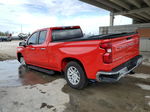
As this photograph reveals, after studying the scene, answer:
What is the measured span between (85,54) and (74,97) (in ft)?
3.63

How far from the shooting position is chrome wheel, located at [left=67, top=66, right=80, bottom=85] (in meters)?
3.69

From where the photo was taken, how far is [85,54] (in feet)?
10.5

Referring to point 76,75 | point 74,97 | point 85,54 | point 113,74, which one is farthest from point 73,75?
point 113,74

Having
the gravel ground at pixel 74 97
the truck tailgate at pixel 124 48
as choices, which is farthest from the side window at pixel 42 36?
the truck tailgate at pixel 124 48

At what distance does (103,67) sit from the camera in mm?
2922

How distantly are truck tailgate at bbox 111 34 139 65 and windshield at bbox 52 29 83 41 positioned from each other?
2160 mm

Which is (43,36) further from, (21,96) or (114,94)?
(114,94)

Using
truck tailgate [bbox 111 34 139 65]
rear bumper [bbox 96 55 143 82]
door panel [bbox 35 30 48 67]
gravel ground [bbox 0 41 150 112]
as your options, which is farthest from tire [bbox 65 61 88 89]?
door panel [bbox 35 30 48 67]

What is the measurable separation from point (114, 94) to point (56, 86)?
1704mm

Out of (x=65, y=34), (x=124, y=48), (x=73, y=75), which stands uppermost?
(x=65, y=34)

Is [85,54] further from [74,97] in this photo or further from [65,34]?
[65,34]

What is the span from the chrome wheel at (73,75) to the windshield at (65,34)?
1.29 m

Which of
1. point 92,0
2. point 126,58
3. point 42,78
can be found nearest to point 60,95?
point 42,78

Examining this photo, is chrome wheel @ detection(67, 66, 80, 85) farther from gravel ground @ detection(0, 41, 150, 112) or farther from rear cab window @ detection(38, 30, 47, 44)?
rear cab window @ detection(38, 30, 47, 44)
